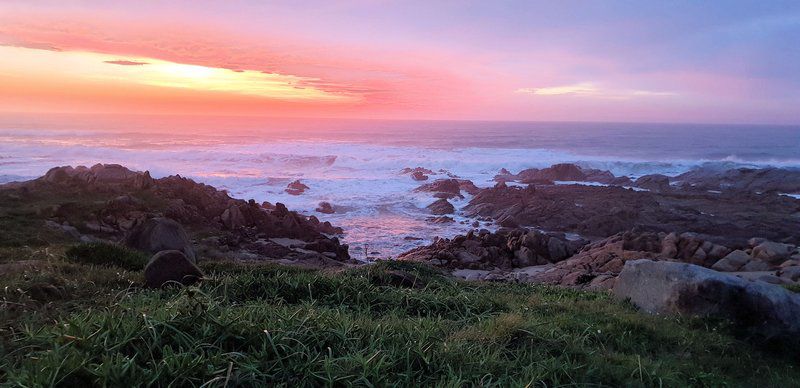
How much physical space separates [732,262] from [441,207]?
15.2 metres

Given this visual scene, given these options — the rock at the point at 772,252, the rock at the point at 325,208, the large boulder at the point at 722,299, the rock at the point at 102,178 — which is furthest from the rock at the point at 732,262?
the rock at the point at 102,178

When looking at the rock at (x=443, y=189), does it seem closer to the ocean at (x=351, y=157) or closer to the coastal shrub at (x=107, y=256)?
the ocean at (x=351, y=157)

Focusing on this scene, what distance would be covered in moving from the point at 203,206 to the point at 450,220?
38.0 feet

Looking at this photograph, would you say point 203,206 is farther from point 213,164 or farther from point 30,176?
point 213,164

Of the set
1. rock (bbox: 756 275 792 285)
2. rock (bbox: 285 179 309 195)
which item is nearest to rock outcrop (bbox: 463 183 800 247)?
rock (bbox: 756 275 792 285)

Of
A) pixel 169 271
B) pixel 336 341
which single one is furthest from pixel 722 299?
pixel 169 271

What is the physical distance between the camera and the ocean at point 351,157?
2823 centimetres

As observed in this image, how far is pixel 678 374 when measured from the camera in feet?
13.1

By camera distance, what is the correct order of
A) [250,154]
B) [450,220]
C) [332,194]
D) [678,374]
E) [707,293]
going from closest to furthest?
[678,374] < [707,293] < [450,220] < [332,194] < [250,154]

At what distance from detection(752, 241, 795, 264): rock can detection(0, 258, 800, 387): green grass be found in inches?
454

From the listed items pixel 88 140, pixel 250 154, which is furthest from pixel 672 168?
pixel 88 140

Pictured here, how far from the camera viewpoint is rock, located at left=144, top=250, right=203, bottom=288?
5418 mm

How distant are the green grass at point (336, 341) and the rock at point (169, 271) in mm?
233

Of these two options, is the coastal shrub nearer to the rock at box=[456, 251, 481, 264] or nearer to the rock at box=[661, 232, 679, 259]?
the rock at box=[456, 251, 481, 264]
